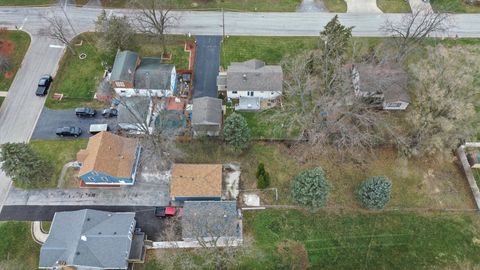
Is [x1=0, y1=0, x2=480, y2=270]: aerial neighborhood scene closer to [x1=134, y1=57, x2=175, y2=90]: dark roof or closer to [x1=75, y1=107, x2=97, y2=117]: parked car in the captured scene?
[x1=134, y1=57, x2=175, y2=90]: dark roof

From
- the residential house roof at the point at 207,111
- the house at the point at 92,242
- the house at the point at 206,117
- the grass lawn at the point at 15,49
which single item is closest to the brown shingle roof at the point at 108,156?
the house at the point at 92,242

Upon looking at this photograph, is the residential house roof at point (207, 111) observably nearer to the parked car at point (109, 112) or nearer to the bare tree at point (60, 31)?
the parked car at point (109, 112)

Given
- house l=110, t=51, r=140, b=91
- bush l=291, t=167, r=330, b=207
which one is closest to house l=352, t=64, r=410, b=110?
bush l=291, t=167, r=330, b=207

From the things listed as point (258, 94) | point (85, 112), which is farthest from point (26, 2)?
point (258, 94)

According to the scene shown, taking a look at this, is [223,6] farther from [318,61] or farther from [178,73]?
[318,61]

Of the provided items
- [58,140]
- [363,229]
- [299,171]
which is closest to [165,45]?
[58,140]

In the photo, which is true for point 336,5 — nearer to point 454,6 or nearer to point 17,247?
point 454,6
